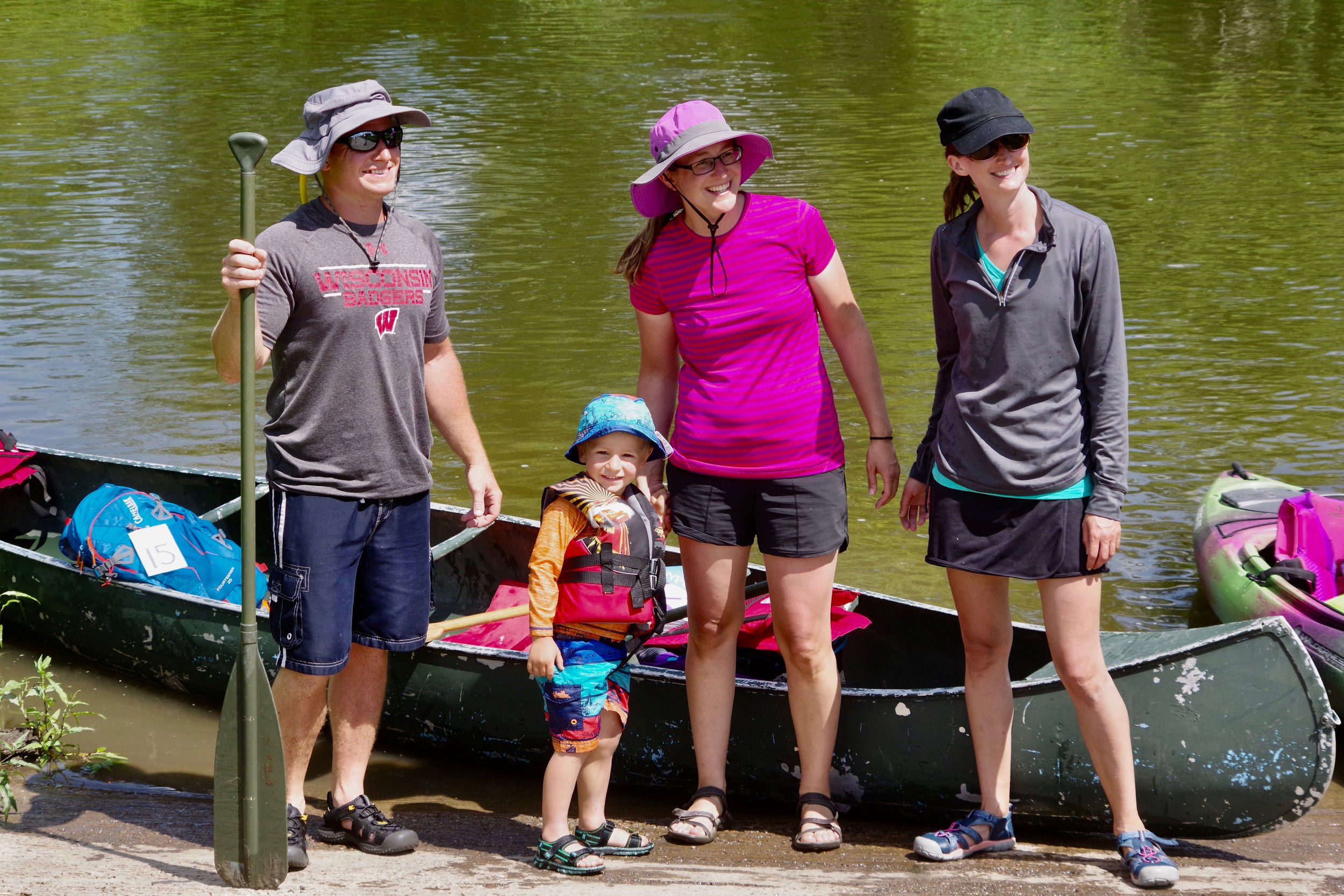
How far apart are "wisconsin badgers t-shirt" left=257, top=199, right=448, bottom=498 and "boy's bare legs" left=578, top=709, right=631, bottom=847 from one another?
0.84 meters

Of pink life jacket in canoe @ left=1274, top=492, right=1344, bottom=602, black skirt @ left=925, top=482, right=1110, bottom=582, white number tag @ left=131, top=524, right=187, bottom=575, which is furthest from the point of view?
white number tag @ left=131, top=524, right=187, bottom=575

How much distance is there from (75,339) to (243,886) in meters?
8.05

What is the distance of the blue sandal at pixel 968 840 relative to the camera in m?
4.11

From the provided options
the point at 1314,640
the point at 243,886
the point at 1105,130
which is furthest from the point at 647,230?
the point at 1105,130

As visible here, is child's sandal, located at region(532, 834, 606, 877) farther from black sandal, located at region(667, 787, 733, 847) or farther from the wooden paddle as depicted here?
the wooden paddle

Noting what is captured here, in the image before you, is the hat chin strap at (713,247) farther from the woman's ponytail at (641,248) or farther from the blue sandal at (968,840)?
the blue sandal at (968,840)

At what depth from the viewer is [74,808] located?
15.3 ft

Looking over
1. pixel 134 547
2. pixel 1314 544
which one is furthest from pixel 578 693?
pixel 1314 544

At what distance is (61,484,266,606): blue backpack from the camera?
570 cm

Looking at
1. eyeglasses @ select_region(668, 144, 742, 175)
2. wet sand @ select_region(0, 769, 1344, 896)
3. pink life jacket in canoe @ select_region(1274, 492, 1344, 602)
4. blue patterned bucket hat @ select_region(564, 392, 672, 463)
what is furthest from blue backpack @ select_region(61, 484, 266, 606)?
pink life jacket in canoe @ select_region(1274, 492, 1344, 602)

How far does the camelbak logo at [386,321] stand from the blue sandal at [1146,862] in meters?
2.36

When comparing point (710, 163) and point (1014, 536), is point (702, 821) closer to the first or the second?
point (1014, 536)

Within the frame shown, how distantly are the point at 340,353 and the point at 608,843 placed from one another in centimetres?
156

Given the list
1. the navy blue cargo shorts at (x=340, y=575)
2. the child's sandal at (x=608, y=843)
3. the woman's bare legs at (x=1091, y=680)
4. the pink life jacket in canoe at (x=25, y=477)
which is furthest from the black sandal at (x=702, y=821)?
the pink life jacket in canoe at (x=25, y=477)
